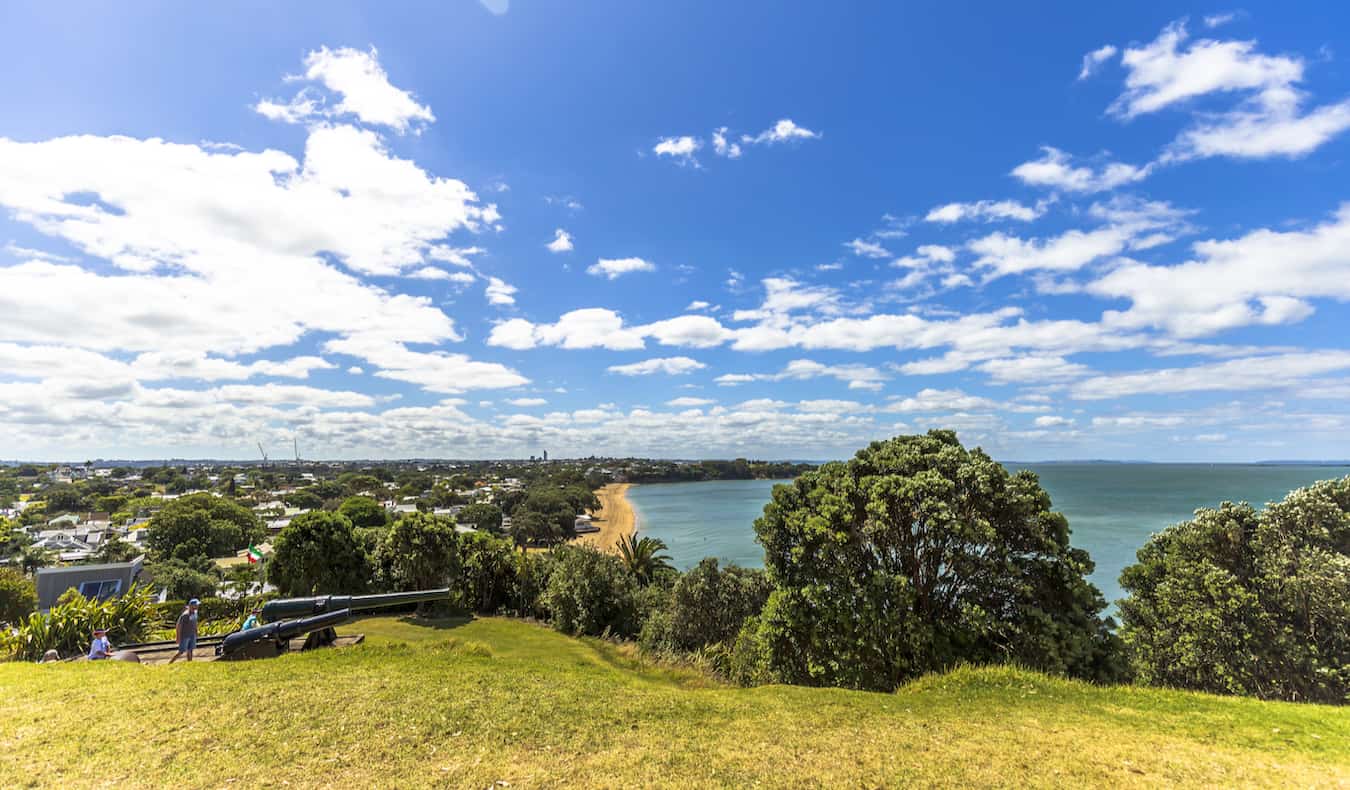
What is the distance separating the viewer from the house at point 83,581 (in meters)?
27.2

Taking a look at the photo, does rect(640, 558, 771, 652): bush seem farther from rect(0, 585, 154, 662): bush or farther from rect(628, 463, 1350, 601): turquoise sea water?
rect(0, 585, 154, 662): bush

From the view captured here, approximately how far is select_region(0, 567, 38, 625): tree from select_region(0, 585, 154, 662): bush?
1263 cm

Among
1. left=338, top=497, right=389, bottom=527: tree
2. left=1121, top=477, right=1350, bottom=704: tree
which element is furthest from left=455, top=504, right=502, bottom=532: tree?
left=1121, top=477, right=1350, bottom=704: tree

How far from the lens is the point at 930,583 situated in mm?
14336

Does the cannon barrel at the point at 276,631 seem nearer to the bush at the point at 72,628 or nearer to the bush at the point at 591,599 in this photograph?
the bush at the point at 72,628

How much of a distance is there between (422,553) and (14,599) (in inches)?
614

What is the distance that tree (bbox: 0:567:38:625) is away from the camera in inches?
879

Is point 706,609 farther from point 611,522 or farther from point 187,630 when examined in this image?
point 611,522

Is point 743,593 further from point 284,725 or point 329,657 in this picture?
point 284,725

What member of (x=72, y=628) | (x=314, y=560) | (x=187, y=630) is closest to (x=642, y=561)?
(x=314, y=560)

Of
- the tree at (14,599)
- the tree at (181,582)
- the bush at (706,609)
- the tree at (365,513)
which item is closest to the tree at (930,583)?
the bush at (706,609)

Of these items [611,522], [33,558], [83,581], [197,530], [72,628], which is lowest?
[611,522]

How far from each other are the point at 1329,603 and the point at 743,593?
1756cm

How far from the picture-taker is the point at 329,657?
12367mm
